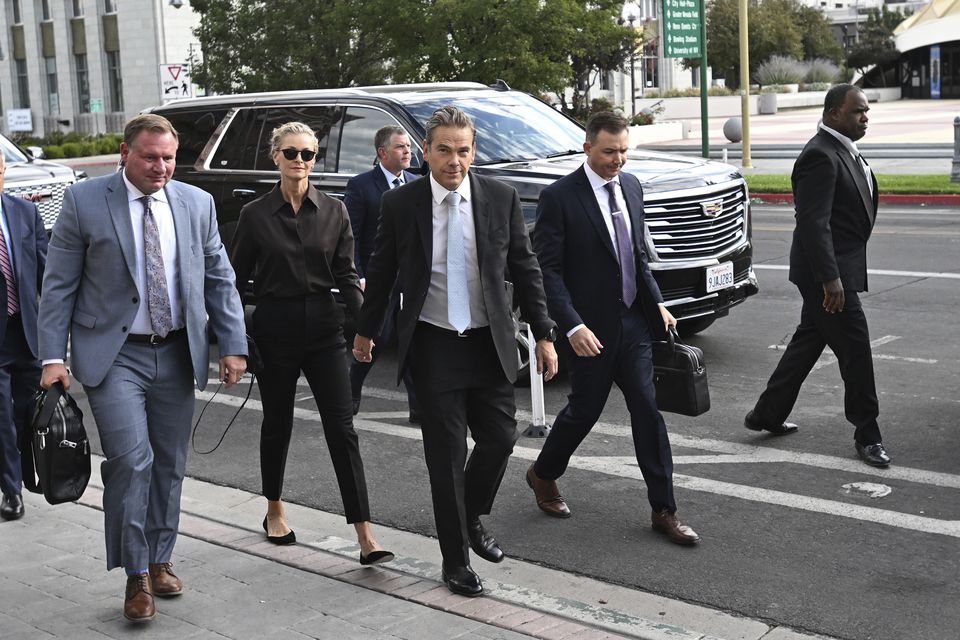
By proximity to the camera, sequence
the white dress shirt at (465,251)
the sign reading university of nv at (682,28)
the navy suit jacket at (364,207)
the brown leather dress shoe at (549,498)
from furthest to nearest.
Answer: the sign reading university of nv at (682,28)
the navy suit jacket at (364,207)
the brown leather dress shoe at (549,498)
the white dress shirt at (465,251)

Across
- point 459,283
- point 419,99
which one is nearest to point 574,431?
point 459,283

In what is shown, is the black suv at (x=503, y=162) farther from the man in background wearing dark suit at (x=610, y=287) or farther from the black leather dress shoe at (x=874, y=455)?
the man in background wearing dark suit at (x=610, y=287)

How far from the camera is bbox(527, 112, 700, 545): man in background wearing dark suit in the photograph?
5668 millimetres

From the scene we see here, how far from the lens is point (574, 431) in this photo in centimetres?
591

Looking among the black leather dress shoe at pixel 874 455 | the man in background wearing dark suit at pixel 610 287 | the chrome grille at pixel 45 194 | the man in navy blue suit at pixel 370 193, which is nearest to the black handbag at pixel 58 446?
the man in background wearing dark suit at pixel 610 287

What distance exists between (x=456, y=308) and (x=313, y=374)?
35.0 inches

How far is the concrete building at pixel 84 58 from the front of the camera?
54562 mm

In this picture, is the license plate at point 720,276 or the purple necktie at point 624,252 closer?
the purple necktie at point 624,252

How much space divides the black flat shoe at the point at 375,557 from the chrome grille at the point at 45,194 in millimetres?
8978

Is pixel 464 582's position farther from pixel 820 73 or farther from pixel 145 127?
pixel 820 73

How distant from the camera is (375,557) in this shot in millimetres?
5457

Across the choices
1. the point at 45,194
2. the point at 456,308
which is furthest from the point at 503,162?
the point at 45,194

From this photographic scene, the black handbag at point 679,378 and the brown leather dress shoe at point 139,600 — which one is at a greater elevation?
the black handbag at point 679,378

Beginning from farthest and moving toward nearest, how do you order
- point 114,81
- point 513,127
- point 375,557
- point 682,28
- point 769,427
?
point 114,81, point 682,28, point 513,127, point 769,427, point 375,557
